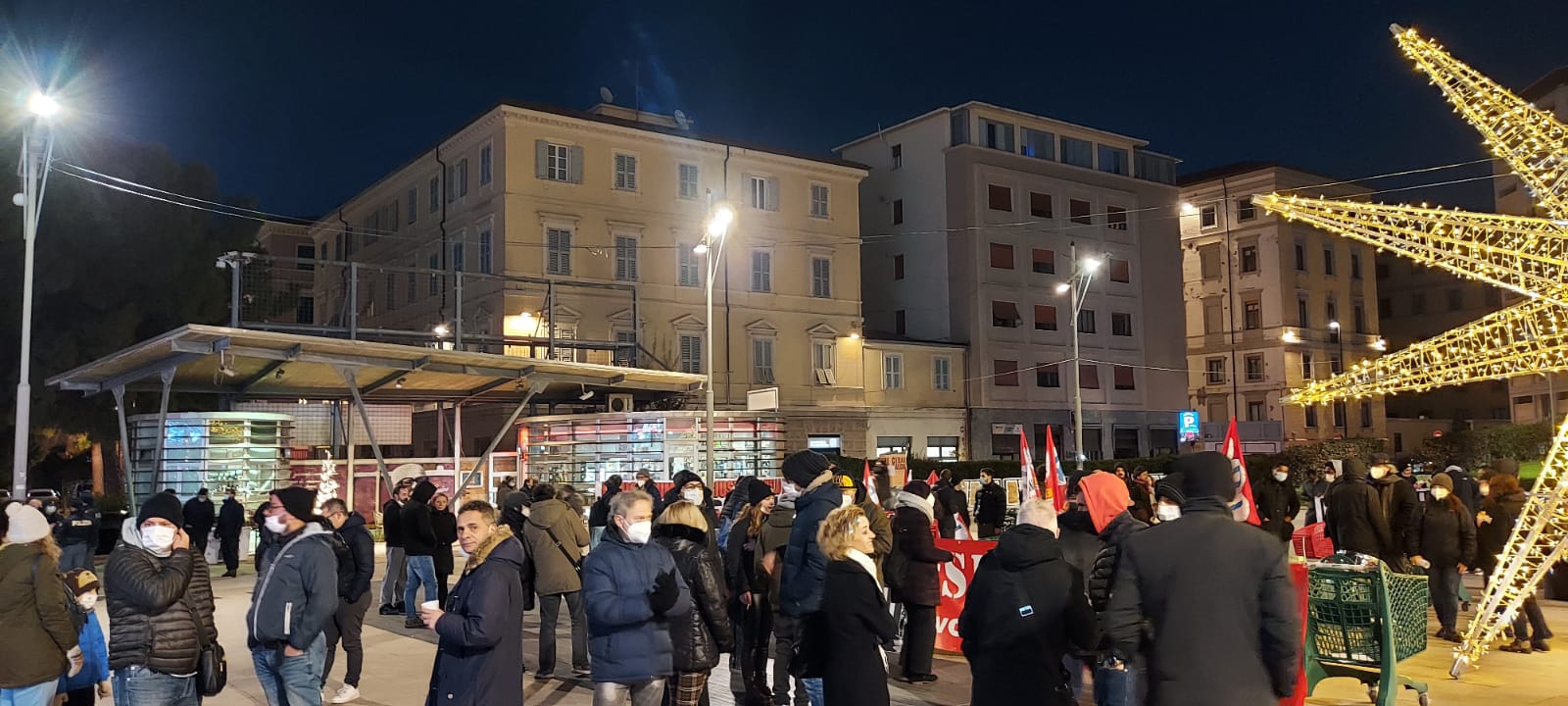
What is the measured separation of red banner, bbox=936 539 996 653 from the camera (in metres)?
10.4

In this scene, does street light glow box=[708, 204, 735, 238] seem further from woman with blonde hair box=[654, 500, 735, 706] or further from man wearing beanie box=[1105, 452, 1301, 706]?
man wearing beanie box=[1105, 452, 1301, 706]

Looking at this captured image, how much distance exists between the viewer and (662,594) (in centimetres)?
589

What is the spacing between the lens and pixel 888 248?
5072 centimetres

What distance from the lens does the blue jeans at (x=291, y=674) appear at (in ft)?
21.5

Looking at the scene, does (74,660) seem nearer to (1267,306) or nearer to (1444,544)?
(1444,544)

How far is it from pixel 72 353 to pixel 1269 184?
51516mm

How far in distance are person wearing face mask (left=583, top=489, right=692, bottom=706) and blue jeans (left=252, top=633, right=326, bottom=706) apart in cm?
186

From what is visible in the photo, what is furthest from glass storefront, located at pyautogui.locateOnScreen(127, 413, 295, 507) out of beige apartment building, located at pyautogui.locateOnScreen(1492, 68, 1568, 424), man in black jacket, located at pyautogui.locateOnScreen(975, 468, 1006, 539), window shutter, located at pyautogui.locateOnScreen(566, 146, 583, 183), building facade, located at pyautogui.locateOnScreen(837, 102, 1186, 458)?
beige apartment building, located at pyautogui.locateOnScreen(1492, 68, 1568, 424)

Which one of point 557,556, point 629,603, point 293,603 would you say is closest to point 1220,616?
point 629,603

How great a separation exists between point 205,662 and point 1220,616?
5177 mm

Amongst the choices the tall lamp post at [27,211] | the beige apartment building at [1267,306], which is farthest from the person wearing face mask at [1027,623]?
the beige apartment building at [1267,306]

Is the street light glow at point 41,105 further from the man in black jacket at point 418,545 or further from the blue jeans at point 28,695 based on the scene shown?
the blue jeans at point 28,695

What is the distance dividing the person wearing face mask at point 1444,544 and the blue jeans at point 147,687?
994 cm

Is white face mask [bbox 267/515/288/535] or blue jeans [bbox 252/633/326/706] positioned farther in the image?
white face mask [bbox 267/515/288/535]
